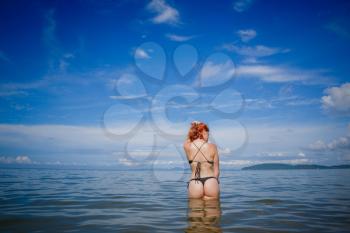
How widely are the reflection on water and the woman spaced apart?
0.23 metres

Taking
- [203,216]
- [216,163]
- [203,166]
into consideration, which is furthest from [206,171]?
[203,216]

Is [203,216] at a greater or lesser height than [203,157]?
lesser

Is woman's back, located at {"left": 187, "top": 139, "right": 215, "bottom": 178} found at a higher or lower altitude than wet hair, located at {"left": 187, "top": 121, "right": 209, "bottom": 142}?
lower

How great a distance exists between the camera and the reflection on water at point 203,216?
582cm

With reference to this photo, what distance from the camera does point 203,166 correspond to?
329 inches

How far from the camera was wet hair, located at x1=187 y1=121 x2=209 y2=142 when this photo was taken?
8.52m

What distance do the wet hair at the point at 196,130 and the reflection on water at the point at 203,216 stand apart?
1.80 m

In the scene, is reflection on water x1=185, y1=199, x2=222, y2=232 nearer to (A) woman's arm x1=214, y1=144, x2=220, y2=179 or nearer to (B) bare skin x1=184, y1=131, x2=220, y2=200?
(B) bare skin x1=184, y1=131, x2=220, y2=200

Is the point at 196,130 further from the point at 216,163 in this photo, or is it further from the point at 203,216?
the point at 203,216

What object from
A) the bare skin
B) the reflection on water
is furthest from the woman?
the reflection on water

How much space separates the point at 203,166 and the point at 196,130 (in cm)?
105

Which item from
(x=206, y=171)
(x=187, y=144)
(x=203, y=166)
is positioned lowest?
(x=206, y=171)

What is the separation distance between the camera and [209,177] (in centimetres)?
832

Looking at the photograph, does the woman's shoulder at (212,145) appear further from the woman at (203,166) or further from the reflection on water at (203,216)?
the reflection on water at (203,216)
